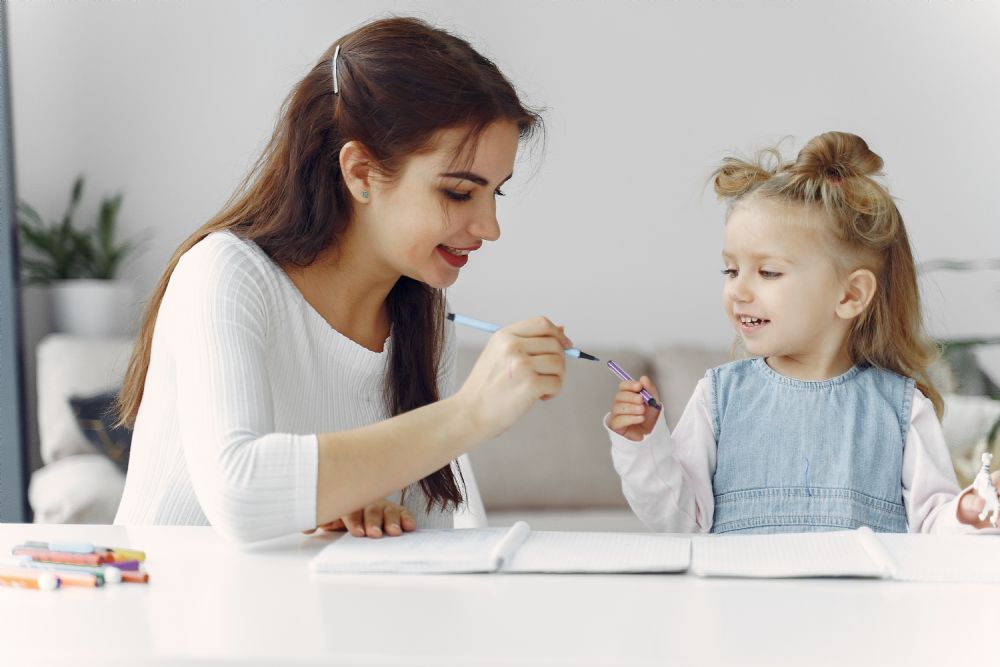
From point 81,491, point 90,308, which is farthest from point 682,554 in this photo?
point 90,308

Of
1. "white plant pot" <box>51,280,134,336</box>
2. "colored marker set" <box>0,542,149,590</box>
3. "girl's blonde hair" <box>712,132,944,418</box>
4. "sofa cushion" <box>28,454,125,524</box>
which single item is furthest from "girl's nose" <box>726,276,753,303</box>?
"white plant pot" <box>51,280,134,336</box>

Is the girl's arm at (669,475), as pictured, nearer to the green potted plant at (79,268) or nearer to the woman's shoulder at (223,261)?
the woman's shoulder at (223,261)

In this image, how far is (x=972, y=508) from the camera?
118cm

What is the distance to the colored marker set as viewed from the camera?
2.91 feet

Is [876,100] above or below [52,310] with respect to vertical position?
above

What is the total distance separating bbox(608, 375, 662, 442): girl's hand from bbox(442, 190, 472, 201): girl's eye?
1.03 ft

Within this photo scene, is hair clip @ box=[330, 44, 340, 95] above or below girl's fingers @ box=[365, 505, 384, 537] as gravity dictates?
above

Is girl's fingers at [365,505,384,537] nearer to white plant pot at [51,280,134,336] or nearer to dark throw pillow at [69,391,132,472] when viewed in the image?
dark throw pillow at [69,391,132,472]

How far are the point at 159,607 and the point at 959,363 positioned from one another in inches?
116

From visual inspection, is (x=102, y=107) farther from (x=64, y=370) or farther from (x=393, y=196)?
(x=393, y=196)

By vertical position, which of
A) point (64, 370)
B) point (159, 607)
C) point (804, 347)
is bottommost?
point (64, 370)

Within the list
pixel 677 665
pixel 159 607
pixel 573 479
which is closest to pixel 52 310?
pixel 573 479

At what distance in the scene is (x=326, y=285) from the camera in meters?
1.45

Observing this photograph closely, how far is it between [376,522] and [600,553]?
26 centimetres
